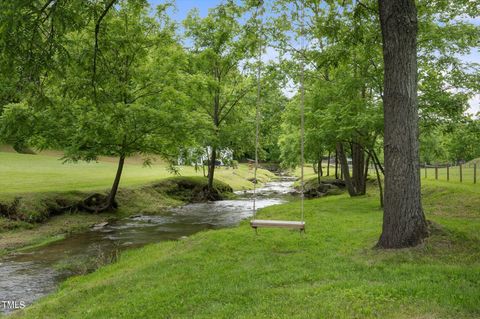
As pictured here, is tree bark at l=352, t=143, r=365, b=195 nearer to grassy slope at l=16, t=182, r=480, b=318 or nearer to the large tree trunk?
grassy slope at l=16, t=182, r=480, b=318

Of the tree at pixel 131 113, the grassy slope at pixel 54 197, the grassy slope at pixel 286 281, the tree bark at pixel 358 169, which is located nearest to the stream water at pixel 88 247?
the grassy slope at pixel 286 281

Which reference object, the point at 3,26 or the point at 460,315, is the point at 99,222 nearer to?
the point at 3,26

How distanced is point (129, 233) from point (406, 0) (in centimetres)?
1291

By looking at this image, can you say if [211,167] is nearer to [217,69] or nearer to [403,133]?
[217,69]

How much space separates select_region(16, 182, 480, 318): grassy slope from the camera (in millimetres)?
6004

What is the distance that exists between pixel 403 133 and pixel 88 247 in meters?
10.8

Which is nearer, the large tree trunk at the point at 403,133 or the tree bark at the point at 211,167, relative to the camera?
the large tree trunk at the point at 403,133

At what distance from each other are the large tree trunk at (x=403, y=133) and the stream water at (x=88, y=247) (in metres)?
7.75

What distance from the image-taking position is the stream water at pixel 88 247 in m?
9.92

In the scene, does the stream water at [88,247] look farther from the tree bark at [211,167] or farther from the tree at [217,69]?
the tree at [217,69]

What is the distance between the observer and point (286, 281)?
24.5 feet

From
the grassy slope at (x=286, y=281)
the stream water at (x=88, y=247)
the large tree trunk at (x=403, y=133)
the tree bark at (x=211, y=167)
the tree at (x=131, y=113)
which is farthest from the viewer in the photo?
the tree bark at (x=211, y=167)

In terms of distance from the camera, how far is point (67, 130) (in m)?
20.0

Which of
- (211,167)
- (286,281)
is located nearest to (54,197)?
(211,167)
